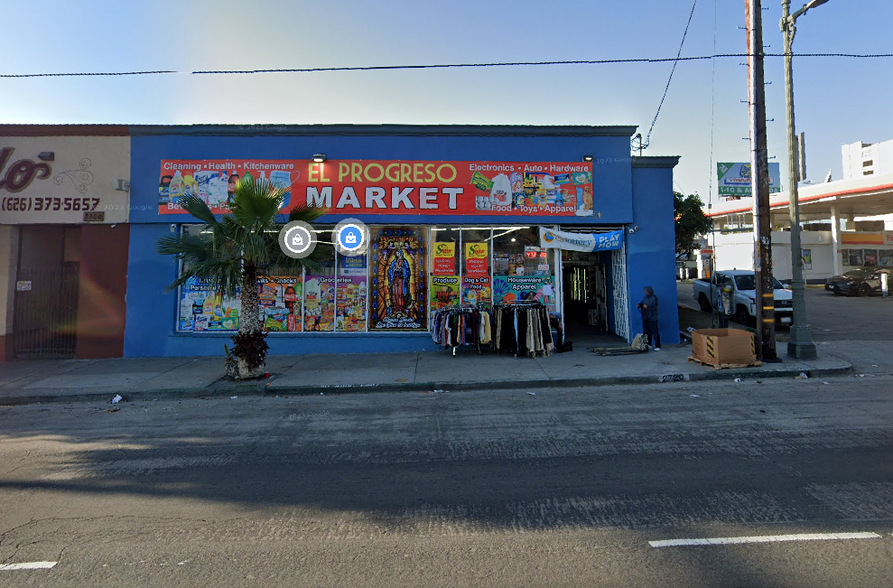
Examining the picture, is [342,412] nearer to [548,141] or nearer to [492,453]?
[492,453]

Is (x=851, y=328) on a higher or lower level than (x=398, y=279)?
lower

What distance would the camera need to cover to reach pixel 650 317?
11812mm

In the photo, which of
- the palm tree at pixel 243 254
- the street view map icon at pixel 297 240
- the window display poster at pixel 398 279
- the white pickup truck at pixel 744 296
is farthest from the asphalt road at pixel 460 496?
the white pickup truck at pixel 744 296

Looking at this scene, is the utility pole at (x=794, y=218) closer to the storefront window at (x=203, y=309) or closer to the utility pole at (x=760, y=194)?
the utility pole at (x=760, y=194)

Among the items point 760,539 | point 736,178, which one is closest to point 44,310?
point 760,539

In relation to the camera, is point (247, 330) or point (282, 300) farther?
point (282, 300)

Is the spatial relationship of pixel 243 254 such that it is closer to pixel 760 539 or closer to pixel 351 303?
pixel 351 303

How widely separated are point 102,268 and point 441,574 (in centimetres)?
1297

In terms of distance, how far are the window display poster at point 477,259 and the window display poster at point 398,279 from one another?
→ 1126 millimetres

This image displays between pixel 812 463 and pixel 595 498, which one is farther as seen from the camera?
pixel 812 463

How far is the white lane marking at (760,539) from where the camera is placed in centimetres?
325

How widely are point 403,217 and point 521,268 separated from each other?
3432 millimetres

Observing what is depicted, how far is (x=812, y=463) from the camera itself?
4633 millimetres

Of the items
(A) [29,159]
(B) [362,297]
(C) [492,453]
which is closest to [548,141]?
(B) [362,297]
